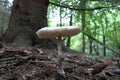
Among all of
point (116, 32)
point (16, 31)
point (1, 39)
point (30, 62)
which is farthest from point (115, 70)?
point (116, 32)

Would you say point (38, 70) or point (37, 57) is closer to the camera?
point (38, 70)

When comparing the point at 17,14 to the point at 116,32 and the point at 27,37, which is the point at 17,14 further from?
the point at 116,32

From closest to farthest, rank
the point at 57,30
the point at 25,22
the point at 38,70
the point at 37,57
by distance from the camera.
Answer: the point at 57,30 < the point at 38,70 < the point at 37,57 < the point at 25,22

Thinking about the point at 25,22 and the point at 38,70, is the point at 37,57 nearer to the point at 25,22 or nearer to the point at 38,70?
the point at 38,70

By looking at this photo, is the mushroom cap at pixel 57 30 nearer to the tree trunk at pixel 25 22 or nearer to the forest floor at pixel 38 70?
the forest floor at pixel 38 70

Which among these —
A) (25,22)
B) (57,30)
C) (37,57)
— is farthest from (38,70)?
(25,22)

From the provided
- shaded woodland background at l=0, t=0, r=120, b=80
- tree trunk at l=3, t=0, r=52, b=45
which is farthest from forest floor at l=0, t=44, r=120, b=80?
tree trunk at l=3, t=0, r=52, b=45

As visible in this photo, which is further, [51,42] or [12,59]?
[51,42]

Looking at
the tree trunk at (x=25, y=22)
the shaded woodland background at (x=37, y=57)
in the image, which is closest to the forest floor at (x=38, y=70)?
the shaded woodland background at (x=37, y=57)
